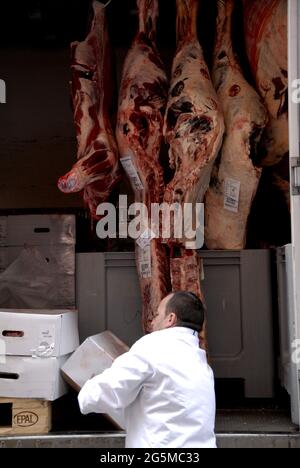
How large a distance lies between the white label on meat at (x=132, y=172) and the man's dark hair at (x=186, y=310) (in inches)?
61.9

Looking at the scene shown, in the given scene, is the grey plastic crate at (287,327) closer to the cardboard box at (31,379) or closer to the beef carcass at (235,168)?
the beef carcass at (235,168)

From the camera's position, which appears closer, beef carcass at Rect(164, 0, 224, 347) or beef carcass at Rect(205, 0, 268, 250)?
beef carcass at Rect(164, 0, 224, 347)

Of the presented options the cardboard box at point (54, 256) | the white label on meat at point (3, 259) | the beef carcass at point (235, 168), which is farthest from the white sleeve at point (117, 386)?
the white label on meat at point (3, 259)

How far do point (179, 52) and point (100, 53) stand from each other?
0.60 meters

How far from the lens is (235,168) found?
11.8 feet

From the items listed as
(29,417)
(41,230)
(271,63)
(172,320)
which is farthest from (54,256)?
(271,63)

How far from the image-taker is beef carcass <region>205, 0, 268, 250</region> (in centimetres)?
356

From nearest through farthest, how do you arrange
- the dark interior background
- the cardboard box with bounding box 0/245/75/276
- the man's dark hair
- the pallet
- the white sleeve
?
the white sleeve → the man's dark hair → the pallet → the cardboard box with bounding box 0/245/75/276 → the dark interior background

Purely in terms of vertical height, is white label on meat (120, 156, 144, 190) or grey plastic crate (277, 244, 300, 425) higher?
white label on meat (120, 156, 144, 190)

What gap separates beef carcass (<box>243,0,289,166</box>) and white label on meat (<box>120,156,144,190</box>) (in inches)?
31.2

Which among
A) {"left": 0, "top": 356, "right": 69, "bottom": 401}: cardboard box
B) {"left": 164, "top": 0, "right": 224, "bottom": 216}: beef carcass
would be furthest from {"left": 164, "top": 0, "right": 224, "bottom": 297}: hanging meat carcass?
{"left": 0, "top": 356, "right": 69, "bottom": 401}: cardboard box

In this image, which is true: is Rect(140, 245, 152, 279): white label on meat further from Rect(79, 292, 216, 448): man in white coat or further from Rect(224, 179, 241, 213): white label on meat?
Rect(79, 292, 216, 448): man in white coat

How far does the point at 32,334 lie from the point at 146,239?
910mm

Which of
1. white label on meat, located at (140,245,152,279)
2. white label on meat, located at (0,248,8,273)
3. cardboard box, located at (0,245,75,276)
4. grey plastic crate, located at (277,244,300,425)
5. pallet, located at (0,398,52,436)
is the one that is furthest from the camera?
white label on meat, located at (0,248,8,273)
